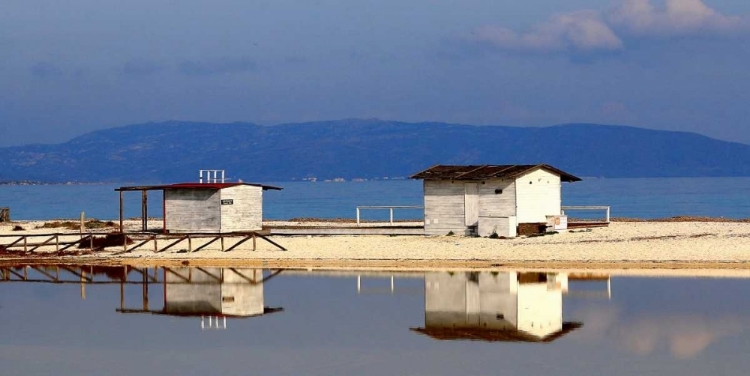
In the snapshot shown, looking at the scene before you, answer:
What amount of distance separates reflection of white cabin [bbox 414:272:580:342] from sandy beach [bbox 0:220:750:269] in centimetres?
351

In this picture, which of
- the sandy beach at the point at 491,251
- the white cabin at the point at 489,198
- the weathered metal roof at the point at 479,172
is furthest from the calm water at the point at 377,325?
the weathered metal roof at the point at 479,172

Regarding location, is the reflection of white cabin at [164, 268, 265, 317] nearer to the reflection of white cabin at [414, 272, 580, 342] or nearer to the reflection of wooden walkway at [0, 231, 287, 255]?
the reflection of white cabin at [414, 272, 580, 342]

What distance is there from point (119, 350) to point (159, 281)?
42.4 ft

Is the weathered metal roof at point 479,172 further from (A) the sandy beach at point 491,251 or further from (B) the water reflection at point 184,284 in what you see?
(B) the water reflection at point 184,284

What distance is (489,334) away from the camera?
24047mm

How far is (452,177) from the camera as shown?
47.8m

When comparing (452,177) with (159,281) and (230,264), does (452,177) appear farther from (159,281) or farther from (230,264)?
(159,281)

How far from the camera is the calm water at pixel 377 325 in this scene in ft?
68.0

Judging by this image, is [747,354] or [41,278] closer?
[747,354]

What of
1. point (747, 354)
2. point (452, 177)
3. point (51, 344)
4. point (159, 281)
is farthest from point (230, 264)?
point (747, 354)

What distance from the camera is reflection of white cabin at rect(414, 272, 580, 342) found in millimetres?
24312

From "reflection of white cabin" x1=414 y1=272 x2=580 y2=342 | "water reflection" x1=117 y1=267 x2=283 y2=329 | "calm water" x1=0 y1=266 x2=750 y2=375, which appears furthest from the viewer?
"water reflection" x1=117 y1=267 x2=283 y2=329

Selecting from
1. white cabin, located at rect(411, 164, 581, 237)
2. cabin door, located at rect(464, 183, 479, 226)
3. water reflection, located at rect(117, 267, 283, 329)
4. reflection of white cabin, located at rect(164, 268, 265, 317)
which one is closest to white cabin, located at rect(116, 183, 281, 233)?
white cabin, located at rect(411, 164, 581, 237)

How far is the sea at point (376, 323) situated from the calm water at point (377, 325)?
0.14ft
